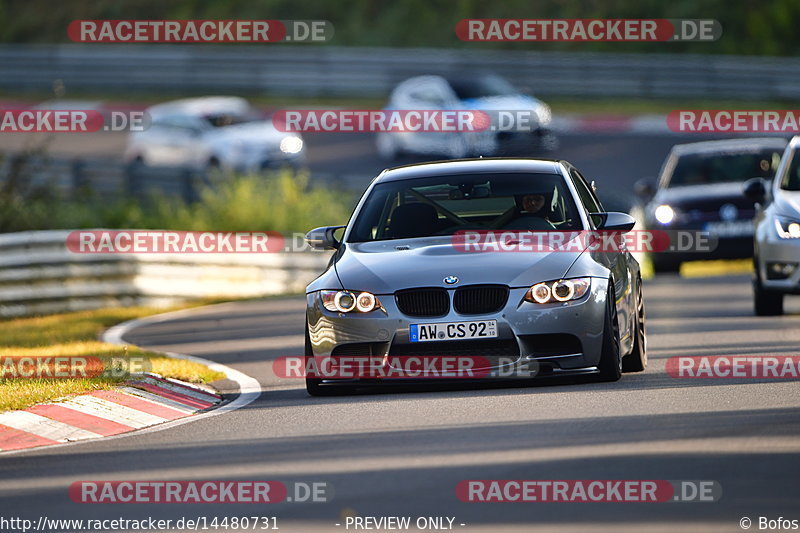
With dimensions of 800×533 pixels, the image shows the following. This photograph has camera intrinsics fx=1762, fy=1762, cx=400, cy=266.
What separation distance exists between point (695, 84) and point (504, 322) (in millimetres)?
33193

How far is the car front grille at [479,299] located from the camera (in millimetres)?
10961

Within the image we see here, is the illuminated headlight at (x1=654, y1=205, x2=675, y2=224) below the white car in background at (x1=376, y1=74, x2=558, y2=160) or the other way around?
below

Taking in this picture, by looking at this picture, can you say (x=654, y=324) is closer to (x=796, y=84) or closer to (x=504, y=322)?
(x=504, y=322)

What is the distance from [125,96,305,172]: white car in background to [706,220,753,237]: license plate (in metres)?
14.7

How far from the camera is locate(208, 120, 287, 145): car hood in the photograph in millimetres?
37500

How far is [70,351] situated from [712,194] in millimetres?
11662

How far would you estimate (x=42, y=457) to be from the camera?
9406mm

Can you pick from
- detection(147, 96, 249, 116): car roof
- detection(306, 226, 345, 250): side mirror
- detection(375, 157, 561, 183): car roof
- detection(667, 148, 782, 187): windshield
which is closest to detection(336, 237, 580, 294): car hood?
detection(306, 226, 345, 250): side mirror

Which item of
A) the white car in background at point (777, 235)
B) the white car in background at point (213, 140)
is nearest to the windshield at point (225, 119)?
the white car in background at point (213, 140)

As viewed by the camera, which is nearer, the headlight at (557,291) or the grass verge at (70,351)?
the headlight at (557,291)

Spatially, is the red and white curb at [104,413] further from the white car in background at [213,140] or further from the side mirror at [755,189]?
the white car in background at [213,140]

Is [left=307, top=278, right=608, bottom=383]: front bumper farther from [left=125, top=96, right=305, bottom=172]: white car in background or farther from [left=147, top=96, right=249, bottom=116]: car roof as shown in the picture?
[left=147, top=96, right=249, bottom=116]: car roof

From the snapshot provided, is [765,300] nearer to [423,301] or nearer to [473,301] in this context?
[473,301]

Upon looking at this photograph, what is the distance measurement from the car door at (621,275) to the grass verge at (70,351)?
3.11 metres
